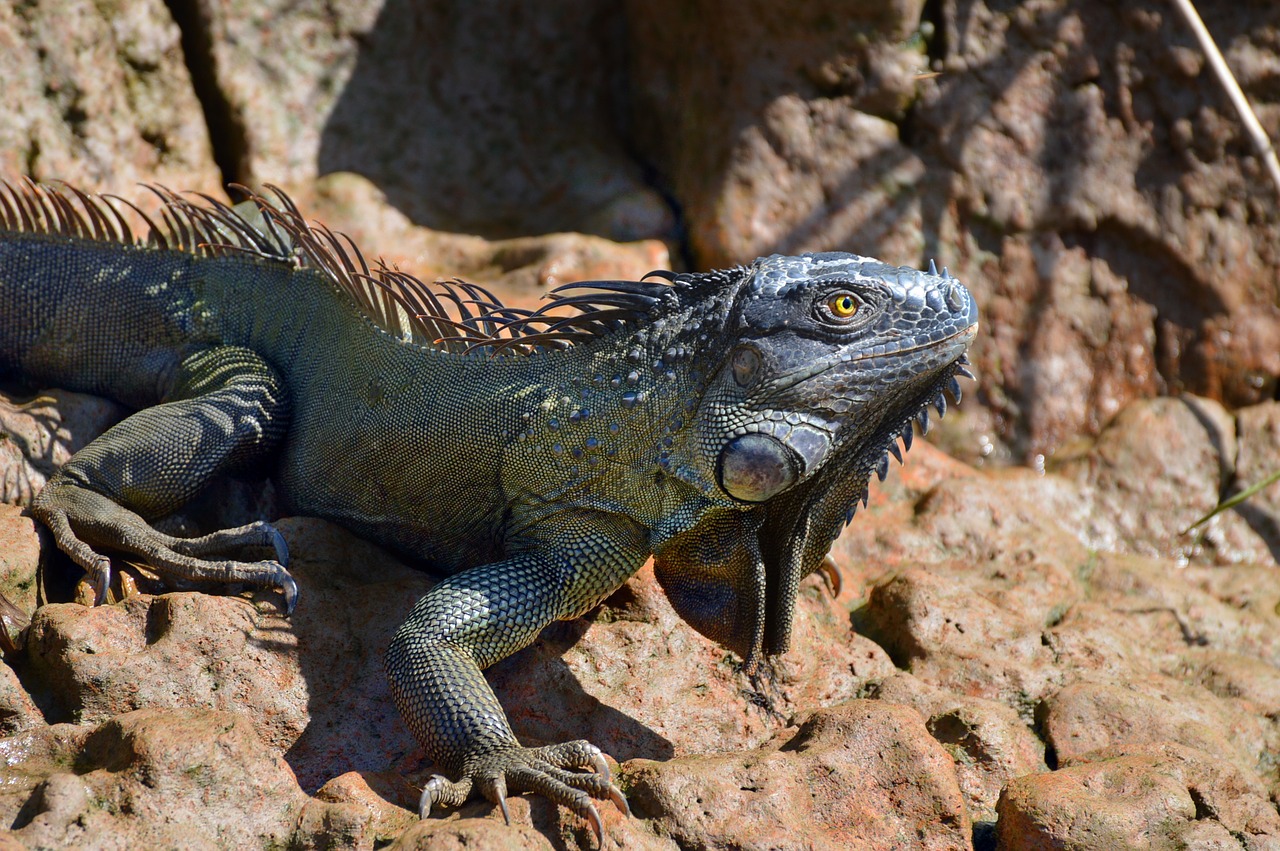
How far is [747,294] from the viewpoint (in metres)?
3.43

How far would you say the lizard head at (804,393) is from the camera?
3.28m

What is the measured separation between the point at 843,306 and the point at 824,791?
4.63 ft

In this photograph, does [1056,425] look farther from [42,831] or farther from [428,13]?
[42,831]

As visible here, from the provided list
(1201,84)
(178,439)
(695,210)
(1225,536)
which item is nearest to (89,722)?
(178,439)

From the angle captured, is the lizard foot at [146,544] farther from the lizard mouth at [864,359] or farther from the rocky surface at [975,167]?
the rocky surface at [975,167]

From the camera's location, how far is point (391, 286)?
428 centimetres

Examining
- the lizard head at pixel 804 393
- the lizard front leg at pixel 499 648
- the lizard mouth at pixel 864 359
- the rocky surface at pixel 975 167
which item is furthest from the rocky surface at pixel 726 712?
the rocky surface at pixel 975 167

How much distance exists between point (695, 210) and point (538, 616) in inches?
148

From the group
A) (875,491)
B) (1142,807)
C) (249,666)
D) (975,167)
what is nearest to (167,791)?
(249,666)

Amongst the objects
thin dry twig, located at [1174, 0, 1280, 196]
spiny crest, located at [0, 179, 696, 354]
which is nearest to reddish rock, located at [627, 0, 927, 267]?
spiny crest, located at [0, 179, 696, 354]

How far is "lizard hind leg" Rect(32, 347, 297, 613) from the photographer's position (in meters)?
3.67

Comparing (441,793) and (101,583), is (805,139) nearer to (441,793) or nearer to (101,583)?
(101,583)

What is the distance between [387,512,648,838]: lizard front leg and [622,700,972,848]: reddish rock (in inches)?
8.0

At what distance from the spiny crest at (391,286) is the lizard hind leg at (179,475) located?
19.4 inches
